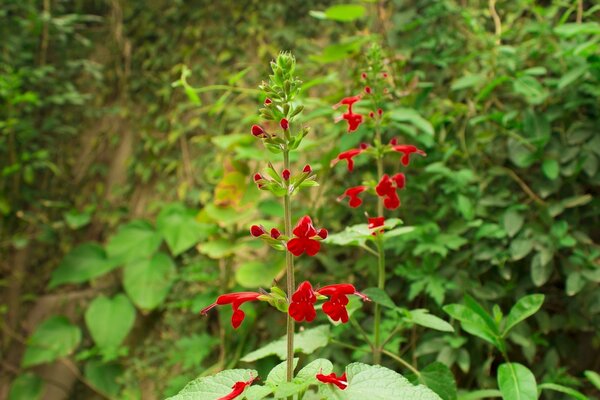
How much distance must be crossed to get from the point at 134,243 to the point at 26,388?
87 cm

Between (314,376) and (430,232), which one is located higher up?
(430,232)

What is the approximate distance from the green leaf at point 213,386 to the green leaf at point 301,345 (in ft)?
0.63

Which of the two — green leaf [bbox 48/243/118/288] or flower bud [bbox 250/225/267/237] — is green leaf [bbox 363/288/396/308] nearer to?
flower bud [bbox 250/225/267/237]

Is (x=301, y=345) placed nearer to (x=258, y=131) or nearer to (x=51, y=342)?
(x=258, y=131)

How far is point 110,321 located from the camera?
2.17 m

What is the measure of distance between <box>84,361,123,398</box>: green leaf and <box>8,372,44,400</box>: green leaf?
0.84ft

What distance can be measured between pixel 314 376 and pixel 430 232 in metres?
0.80

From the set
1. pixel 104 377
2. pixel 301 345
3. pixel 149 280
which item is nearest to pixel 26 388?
pixel 104 377

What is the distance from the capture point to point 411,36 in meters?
1.95

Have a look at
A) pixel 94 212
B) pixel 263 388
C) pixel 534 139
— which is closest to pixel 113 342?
pixel 94 212

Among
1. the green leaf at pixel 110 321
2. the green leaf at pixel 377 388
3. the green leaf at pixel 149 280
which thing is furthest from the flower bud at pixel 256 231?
the green leaf at pixel 110 321

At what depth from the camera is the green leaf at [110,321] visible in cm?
215

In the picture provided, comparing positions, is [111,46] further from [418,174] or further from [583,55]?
[583,55]

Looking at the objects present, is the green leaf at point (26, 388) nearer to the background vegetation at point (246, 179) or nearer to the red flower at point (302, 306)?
the background vegetation at point (246, 179)
